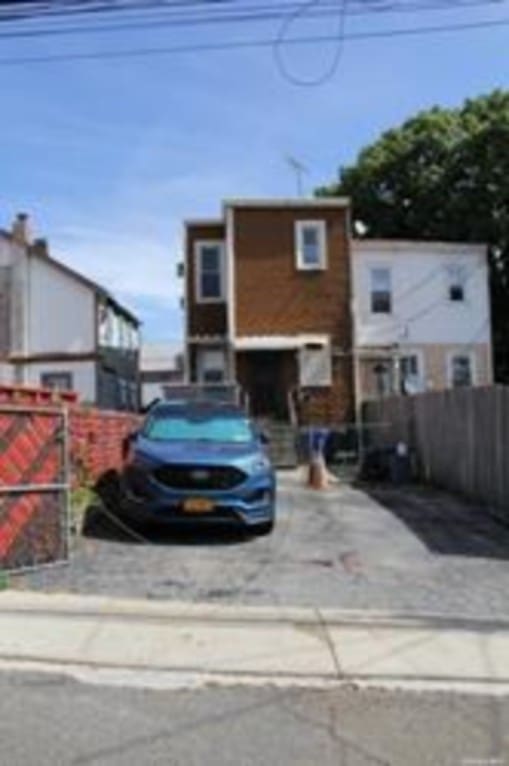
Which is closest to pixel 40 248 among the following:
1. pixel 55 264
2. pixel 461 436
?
pixel 55 264

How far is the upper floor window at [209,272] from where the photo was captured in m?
40.3

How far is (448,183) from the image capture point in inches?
1962

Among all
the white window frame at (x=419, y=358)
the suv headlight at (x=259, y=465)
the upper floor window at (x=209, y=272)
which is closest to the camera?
the suv headlight at (x=259, y=465)

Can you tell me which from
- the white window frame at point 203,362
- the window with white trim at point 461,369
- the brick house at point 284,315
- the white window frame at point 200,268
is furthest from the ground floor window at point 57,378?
the window with white trim at point 461,369

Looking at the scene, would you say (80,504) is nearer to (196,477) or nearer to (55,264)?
(196,477)

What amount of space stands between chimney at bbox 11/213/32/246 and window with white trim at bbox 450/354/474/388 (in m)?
12.9

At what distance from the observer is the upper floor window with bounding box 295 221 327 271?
39.5 m

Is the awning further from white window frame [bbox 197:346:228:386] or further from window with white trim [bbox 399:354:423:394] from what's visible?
window with white trim [bbox 399:354:423:394]

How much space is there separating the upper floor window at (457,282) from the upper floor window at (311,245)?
4.42 metres

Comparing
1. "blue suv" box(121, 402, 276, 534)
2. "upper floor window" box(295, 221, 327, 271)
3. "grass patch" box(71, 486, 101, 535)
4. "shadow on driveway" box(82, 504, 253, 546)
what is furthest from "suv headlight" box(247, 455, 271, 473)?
"upper floor window" box(295, 221, 327, 271)

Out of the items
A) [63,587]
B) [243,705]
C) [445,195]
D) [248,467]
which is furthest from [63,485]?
[445,195]

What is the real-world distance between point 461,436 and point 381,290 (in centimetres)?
1773

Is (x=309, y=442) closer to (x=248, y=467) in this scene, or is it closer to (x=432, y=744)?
(x=248, y=467)

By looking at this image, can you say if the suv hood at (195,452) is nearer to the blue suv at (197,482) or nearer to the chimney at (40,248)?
the blue suv at (197,482)
